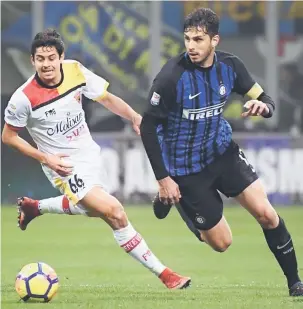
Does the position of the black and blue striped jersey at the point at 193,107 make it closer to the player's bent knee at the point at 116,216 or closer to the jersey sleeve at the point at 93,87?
the player's bent knee at the point at 116,216

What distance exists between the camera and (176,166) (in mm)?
8805

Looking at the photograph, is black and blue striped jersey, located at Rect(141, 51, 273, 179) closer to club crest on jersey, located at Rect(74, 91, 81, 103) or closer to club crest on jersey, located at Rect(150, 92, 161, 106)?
club crest on jersey, located at Rect(150, 92, 161, 106)

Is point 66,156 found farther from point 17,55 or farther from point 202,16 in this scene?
point 17,55

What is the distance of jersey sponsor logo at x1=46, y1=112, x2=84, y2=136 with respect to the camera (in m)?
9.34

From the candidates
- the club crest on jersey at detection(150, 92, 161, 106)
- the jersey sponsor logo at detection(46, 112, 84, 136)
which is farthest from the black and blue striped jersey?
the jersey sponsor logo at detection(46, 112, 84, 136)

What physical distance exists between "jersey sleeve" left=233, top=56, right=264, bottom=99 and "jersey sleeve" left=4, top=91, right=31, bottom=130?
1.75m

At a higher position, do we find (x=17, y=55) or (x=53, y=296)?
(x=17, y=55)

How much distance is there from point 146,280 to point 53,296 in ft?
7.05

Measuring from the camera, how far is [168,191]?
27.3 feet

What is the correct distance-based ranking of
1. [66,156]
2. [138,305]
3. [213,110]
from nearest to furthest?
[138,305] → [213,110] → [66,156]

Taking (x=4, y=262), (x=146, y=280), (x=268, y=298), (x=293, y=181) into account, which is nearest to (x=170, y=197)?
(x=268, y=298)

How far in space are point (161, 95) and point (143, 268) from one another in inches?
150

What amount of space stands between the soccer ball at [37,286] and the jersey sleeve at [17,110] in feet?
4.47

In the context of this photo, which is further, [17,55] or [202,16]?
[17,55]
